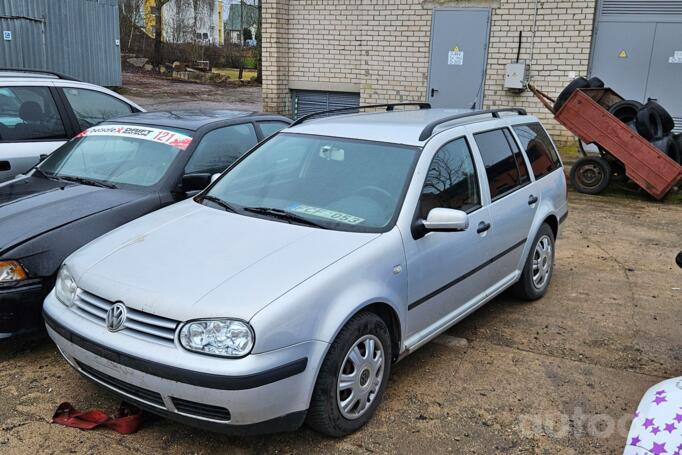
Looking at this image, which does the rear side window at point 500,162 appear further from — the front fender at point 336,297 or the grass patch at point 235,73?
the grass patch at point 235,73

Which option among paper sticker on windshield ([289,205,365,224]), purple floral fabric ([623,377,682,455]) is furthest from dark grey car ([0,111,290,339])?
purple floral fabric ([623,377,682,455])

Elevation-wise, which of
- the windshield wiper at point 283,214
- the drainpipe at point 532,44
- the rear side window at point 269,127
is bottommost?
the windshield wiper at point 283,214

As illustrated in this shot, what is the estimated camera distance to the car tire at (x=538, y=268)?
5.20 metres

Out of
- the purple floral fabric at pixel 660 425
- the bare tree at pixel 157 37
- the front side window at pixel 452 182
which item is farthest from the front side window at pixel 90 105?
the bare tree at pixel 157 37

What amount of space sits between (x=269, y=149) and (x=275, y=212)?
0.85 metres

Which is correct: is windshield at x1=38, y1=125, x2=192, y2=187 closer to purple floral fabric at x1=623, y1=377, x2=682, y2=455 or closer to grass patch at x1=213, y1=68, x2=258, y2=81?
purple floral fabric at x1=623, y1=377, x2=682, y2=455

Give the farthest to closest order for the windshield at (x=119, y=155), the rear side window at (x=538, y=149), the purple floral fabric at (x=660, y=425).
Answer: the rear side window at (x=538, y=149), the windshield at (x=119, y=155), the purple floral fabric at (x=660, y=425)

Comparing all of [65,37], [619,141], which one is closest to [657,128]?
[619,141]

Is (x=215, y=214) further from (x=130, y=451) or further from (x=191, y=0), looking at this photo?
(x=191, y=0)

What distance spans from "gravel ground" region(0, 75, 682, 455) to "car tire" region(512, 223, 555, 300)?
0.11 m

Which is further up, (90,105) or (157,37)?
(157,37)

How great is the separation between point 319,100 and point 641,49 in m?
6.47

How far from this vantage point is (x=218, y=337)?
2.87m

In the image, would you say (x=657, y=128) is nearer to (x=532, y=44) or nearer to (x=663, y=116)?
(x=663, y=116)
